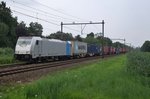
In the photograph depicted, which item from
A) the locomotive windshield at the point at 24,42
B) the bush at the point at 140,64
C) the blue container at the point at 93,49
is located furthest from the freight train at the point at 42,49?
the bush at the point at 140,64

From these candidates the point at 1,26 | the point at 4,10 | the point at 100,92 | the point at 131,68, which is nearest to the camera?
the point at 100,92

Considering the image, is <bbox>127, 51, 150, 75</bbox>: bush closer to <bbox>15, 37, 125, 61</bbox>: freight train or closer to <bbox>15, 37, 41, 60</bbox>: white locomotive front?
<bbox>15, 37, 41, 60</bbox>: white locomotive front

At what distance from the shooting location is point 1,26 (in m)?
74.2

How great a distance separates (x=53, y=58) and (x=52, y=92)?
36290mm

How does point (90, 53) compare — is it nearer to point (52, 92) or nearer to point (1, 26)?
point (1, 26)

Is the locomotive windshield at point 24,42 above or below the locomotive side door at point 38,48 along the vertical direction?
above

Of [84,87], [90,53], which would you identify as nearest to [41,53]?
[84,87]

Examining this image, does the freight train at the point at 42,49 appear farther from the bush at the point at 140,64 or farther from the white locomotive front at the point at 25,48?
the bush at the point at 140,64

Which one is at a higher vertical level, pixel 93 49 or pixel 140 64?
pixel 93 49

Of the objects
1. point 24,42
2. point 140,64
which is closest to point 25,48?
point 24,42

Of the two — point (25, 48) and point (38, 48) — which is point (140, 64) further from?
point (38, 48)

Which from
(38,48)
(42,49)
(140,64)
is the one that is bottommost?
(140,64)

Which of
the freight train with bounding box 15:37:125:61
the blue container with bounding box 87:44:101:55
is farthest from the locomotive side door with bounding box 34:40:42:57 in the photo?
the blue container with bounding box 87:44:101:55

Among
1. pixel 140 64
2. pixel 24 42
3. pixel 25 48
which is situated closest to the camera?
pixel 140 64
